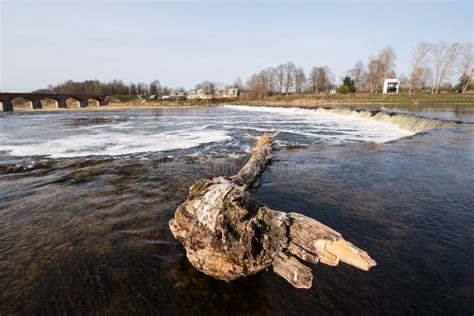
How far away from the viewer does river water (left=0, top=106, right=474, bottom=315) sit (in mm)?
3918

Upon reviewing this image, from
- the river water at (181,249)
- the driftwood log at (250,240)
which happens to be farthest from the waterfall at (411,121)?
the driftwood log at (250,240)

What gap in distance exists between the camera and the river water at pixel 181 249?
154 inches

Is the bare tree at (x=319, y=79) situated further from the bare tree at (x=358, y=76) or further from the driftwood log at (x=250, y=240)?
the driftwood log at (x=250, y=240)

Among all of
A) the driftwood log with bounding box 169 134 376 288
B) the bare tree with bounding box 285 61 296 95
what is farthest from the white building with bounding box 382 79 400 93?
the driftwood log with bounding box 169 134 376 288

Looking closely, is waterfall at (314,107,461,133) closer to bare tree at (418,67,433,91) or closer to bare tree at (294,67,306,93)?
bare tree at (418,67,433,91)

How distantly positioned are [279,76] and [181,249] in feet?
394

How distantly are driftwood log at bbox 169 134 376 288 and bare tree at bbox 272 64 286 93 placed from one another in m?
120

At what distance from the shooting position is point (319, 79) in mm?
107875

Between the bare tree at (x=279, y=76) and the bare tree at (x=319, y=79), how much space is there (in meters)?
12.4

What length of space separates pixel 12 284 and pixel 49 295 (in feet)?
2.65

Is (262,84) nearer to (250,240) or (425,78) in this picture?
(425,78)

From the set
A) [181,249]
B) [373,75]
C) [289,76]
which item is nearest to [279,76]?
[289,76]

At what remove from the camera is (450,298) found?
154 inches

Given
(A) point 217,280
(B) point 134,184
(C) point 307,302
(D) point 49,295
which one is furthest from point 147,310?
(B) point 134,184
